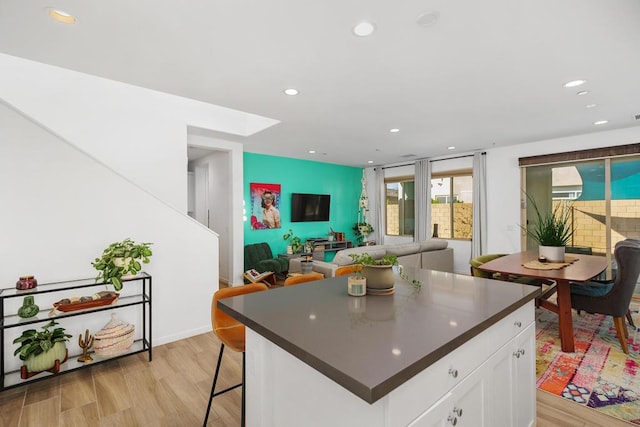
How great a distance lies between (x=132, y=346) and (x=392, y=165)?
654 centimetres

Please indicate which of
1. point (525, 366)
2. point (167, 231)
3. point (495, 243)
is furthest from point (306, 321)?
point (495, 243)

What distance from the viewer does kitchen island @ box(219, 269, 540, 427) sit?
88cm

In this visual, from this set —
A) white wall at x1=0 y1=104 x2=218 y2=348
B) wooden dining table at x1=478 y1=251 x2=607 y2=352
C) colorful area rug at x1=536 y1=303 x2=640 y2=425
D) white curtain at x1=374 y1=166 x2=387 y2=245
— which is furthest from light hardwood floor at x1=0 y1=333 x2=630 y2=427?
white curtain at x1=374 y1=166 x2=387 y2=245

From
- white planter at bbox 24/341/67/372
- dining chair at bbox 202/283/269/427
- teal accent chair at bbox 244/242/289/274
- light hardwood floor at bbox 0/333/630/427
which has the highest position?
dining chair at bbox 202/283/269/427

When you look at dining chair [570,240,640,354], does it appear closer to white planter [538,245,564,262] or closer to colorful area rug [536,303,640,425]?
colorful area rug [536,303,640,425]

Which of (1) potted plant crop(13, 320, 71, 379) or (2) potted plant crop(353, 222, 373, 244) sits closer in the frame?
(1) potted plant crop(13, 320, 71, 379)

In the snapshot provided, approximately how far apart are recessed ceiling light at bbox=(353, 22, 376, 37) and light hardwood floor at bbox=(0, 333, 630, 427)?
8.88 feet

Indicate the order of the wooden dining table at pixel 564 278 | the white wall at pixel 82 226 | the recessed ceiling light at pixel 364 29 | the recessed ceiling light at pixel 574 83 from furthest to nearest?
the recessed ceiling light at pixel 574 83
the wooden dining table at pixel 564 278
the white wall at pixel 82 226
the recessed ceiling light at pixel 364 29

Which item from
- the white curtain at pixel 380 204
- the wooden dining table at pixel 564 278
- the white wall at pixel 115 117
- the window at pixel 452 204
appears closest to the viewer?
the wooden dining table at pixel 564 278

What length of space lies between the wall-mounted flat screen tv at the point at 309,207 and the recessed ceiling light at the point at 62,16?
198 inches

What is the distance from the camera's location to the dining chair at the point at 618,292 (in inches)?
105

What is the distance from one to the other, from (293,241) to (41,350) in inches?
183

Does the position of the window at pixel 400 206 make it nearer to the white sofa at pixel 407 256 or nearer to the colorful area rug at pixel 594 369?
the white sofa at pixel 407 256

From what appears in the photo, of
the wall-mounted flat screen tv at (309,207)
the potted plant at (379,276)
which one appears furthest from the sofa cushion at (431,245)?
the potted plant at (379,276)
